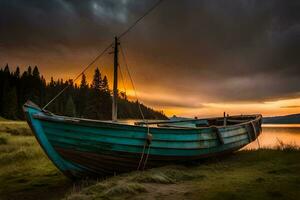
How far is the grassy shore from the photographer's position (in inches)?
276

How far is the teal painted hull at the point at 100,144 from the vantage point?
909cm

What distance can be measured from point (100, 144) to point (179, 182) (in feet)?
8.97

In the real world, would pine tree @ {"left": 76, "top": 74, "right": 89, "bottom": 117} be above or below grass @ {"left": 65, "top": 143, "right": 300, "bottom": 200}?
above

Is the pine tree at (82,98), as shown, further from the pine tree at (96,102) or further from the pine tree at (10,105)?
the pine tree at (10,105)

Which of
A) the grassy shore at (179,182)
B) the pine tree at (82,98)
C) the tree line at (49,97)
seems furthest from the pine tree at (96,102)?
the grassy shore at (179,182)

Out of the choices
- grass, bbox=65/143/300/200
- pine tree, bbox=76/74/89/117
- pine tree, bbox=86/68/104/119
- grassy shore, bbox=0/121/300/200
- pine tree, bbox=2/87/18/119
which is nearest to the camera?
grass, bbox=65/143/300/200

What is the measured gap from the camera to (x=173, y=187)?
7.79 metres

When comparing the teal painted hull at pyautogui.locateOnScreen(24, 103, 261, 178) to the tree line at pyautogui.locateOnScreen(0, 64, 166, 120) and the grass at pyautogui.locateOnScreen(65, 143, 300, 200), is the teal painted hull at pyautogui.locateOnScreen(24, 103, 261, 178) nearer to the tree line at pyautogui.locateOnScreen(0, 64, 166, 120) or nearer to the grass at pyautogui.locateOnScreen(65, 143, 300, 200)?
the grass at pyautogui.locateOnScreen(65, 143, 300, 200)

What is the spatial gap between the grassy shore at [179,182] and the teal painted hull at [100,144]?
461mm

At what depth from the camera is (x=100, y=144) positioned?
9289mm

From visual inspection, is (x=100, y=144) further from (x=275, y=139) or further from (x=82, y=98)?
(x=82, y=98)

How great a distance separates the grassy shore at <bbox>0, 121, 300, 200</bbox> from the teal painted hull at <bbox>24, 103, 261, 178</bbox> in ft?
1.51

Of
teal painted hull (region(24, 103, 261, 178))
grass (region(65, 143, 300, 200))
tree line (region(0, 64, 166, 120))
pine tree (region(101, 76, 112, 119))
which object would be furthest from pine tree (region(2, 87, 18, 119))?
grass (region(65, 143, 300, 200))

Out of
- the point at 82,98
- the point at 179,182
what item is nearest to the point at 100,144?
the point at 179,182
